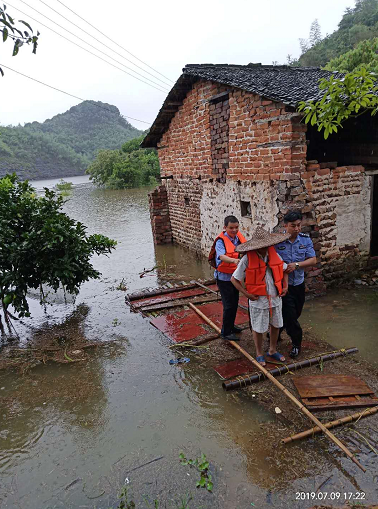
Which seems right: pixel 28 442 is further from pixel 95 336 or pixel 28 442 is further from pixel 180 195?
pixel 180 195

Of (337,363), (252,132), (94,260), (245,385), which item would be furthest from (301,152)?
(94,260)

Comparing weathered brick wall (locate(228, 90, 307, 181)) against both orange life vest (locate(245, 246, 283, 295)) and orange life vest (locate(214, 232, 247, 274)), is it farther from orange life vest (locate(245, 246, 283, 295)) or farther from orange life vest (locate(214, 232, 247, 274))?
orange life vest (locate(245, 246, 283, 295))

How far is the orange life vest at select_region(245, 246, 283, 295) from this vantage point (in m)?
4.14

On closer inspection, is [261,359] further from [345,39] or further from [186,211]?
[345,39]

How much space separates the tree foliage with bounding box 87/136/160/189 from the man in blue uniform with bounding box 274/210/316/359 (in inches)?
1096

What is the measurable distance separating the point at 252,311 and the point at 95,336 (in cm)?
286

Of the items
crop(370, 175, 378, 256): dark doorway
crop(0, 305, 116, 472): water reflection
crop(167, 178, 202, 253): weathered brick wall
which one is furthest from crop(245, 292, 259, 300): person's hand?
crop(167, 178, 202, 253): weathered brick wall

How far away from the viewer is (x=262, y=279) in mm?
4152

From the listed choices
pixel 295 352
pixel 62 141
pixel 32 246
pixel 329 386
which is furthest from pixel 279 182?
pixel 62 141

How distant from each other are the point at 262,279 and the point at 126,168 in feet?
101

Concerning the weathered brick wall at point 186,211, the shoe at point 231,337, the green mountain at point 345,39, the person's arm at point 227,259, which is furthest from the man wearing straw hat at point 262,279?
the green mountain at point 345,39

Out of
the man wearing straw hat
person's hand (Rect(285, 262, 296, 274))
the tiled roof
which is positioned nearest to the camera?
the man wearing straw hat

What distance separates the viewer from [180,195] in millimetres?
10898

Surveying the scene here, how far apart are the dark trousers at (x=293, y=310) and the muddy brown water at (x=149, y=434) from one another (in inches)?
33.2
